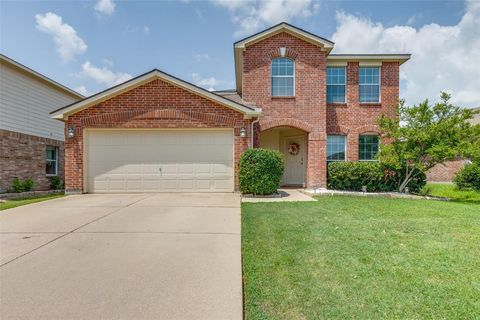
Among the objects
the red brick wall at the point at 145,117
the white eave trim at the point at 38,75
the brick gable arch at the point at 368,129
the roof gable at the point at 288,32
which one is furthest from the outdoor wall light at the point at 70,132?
the brick gable arch at the point at 368,129

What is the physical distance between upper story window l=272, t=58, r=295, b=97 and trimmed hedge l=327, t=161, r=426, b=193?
3978 mm

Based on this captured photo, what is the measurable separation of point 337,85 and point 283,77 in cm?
284

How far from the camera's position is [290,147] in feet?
48.8

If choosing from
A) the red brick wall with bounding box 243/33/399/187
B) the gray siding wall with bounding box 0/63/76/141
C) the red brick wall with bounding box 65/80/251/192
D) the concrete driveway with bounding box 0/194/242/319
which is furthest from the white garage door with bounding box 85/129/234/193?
the gray siding wall with bounding box 0/63/76/141

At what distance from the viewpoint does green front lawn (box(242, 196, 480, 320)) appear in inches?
105

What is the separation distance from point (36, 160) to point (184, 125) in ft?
28.5

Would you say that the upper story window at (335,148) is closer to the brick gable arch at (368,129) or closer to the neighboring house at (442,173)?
the brick gable arch at (368,129)

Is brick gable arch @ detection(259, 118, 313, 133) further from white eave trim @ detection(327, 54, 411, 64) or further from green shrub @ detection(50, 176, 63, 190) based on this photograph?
green shrub @ detection(50, 176, 63, 190)

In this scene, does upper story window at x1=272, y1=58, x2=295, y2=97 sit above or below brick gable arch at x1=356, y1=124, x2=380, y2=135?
above

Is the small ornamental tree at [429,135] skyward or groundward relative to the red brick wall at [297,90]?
groundward

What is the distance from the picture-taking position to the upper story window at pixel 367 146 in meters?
13.5

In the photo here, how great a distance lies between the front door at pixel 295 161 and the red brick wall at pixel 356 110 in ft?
5.78

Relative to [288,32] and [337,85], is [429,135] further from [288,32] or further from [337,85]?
[288,32]

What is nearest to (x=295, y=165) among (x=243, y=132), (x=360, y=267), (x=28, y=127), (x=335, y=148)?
(x=335, y=148)
